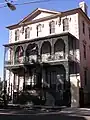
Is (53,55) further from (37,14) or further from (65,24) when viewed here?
(37,14)

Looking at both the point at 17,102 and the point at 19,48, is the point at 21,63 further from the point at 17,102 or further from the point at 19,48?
the point at 17,102

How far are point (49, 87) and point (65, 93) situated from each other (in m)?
2.92

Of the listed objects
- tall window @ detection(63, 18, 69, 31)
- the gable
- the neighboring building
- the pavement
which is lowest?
the pavement

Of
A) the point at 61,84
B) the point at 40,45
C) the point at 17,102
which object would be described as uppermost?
the point at 40,45

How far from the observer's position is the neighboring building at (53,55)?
29.4 m

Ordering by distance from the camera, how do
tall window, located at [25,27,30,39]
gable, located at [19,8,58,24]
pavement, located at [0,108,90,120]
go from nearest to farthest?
pavement, located at [0,108,90,120] → gable, located at [19,8,58,24] → tall window, located at [25,27,30,39]

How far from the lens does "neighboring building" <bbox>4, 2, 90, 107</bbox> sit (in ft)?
96.4

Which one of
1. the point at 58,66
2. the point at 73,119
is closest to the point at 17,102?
the point at 58,66

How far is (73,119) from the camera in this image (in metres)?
15.5

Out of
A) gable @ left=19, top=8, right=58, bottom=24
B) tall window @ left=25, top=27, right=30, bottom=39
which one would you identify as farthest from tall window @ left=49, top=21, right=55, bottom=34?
tall window @ left=25, top=27, right=30, bottom=39

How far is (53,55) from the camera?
30812mm

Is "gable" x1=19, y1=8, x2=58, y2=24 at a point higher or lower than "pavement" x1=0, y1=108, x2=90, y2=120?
higher

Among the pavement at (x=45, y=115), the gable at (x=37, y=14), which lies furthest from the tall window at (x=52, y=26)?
the pavement at (x=45, y=115)

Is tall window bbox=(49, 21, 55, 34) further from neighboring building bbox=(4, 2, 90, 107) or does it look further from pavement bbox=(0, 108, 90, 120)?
pavement bbox=(0, 108, 90, 120)
